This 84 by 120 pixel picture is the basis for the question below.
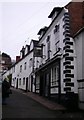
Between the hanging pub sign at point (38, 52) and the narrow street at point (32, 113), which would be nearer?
the narrow street at point (32, 113)

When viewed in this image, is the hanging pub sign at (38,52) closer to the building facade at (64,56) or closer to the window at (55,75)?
the building facade at (64,56)

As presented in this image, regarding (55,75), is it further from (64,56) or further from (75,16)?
(75,16)

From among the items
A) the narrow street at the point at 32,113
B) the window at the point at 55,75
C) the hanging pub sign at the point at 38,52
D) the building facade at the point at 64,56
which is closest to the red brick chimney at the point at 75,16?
the building facade at the point at 64,56

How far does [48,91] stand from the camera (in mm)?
25172

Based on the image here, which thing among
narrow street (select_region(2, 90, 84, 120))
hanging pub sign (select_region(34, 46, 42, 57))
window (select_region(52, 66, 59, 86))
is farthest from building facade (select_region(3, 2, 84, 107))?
narrow street (select_region(2, 90, 84, 120))

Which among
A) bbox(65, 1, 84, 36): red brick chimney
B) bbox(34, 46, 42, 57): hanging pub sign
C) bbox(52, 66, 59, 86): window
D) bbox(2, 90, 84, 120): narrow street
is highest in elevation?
bbox(65, 1, 84, 36): red brick chimney

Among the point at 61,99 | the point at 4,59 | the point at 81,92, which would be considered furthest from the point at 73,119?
the point at 4,59

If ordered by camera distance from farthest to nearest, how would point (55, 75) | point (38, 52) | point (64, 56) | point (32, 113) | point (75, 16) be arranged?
point (38, 52) → point (55, 75) → point (75, 16) → point (64, 56) → point (32, 113)

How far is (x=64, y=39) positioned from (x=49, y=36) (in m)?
6.36

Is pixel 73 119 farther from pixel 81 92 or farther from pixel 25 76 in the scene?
pixel 25 76

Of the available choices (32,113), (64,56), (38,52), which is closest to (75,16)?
(64,56)

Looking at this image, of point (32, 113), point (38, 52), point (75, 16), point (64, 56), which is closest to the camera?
point (32, 113)

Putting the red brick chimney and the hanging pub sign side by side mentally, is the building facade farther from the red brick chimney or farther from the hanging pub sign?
the hanging pub sign

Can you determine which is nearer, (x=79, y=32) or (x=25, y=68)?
(x=79, y=32)
